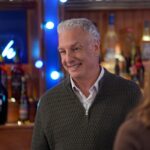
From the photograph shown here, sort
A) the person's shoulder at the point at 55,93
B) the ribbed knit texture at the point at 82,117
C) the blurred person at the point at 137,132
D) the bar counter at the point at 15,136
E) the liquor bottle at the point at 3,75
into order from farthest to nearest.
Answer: the liquor bottle at the point at 3,75
the bar counter at the point at 15,136
the person's shoulder at the point at 55,93
the ribbed knit texture at the point at 82,117
the blurred person at the point at 137,132

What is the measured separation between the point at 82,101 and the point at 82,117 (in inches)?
2.8

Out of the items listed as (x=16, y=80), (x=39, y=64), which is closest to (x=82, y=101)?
(x=39, y=64)

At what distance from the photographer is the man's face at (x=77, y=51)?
1.56 metres

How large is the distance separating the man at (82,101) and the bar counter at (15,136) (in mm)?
681

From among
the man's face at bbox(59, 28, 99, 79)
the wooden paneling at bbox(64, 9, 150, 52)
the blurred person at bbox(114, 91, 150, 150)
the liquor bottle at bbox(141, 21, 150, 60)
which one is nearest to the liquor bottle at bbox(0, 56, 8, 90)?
the wooden paneling at bbox(64, 9, 150, 52)

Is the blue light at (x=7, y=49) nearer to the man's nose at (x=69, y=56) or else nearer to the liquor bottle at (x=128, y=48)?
the liquor bottle at (x=128, y=48)

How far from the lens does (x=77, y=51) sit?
157 centimetres

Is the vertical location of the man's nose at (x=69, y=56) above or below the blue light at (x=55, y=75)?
above

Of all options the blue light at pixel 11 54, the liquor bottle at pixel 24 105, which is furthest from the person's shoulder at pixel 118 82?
the blue light at pixel 11 54

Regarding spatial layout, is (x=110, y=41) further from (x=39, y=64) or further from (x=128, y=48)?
(x=39, y=64)

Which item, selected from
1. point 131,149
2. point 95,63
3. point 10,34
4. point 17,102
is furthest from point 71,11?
point 131,149

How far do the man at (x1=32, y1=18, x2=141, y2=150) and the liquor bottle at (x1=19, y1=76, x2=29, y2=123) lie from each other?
2.52 ft

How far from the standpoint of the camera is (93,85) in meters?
1.63

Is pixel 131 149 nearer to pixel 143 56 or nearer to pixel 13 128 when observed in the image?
pixel 13 128
